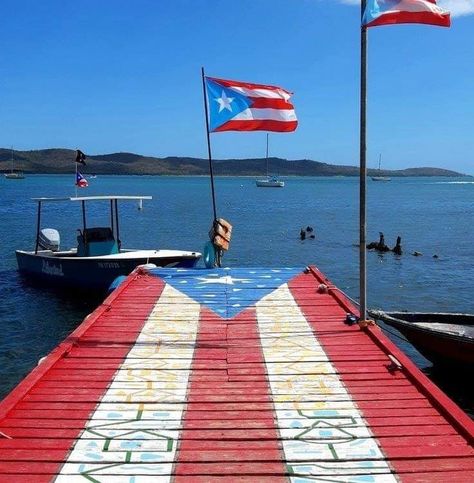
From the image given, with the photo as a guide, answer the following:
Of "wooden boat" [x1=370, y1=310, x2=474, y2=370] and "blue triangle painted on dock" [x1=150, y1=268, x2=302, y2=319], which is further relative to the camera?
"wooden boat" [x1=370, y1=310, x2=474, y2=370]

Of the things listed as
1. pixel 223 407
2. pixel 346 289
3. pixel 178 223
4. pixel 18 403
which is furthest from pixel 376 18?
pixel 178 223

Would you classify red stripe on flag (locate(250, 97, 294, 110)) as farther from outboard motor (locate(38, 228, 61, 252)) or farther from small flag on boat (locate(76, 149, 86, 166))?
outboard motor (locate(38, 228, 61, 252))

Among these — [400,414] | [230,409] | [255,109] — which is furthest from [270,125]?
[400,414]

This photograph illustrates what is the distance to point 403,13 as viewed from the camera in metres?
9.46

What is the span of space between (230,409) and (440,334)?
28.1 feet

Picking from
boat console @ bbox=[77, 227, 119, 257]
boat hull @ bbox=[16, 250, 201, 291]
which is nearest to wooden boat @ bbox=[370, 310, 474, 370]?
boat hull @ bbox=[16, 250, 201, 291]

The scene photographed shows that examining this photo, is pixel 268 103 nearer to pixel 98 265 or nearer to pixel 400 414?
pixel 400 414

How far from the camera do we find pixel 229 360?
9.05 m

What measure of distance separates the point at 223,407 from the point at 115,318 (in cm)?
473

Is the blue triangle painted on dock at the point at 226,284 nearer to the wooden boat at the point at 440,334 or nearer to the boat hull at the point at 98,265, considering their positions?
the wooden boat at the point at 440,334

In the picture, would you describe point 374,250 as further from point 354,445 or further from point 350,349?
point 354,445

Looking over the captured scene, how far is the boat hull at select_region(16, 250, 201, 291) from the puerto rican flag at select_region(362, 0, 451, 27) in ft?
47.5

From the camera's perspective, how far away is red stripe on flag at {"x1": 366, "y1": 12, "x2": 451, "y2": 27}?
31.1 ft

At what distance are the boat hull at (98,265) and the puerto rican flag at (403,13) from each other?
14481 millimetres
